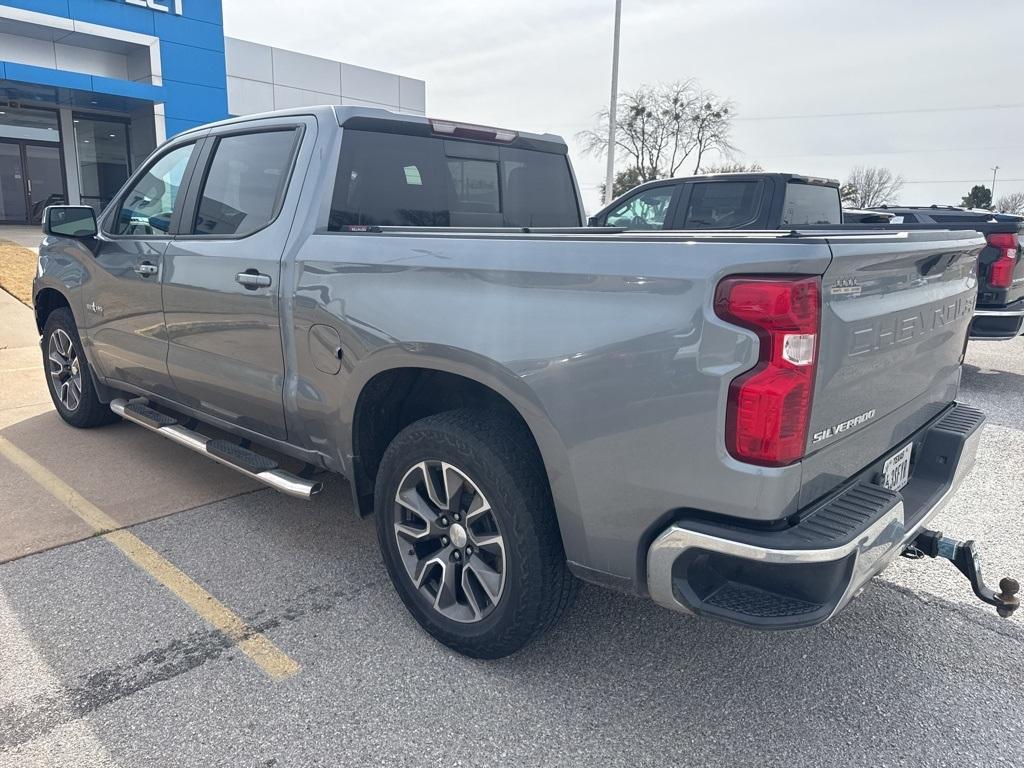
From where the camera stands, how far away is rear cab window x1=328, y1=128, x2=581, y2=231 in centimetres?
325

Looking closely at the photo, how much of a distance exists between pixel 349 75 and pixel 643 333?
93.1 feet

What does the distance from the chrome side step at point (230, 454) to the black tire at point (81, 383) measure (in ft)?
2.35

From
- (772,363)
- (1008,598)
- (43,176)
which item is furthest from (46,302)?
(43,176)

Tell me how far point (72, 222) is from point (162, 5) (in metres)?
19.1

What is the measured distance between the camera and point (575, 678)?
2650 mm

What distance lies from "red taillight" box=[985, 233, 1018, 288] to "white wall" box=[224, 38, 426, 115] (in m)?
20.4

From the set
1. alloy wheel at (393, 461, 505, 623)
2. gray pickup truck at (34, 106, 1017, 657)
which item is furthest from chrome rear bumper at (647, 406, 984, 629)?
alloy wheel at (393, 461, 505, 623)

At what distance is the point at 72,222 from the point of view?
4.48 meters

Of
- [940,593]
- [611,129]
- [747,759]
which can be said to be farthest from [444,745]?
[611,129]

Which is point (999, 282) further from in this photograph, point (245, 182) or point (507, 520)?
point (245, 182)

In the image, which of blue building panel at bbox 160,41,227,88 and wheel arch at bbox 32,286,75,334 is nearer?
wheel arch at bbox 32,286,75,334

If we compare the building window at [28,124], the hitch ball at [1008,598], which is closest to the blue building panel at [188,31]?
the building window at [28,124]

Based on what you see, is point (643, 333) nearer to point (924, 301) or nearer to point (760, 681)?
point (924, 301)

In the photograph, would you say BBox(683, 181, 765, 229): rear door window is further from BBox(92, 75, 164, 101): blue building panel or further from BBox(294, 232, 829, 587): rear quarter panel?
BBox(92, 75, 164, 101): blue building panel
